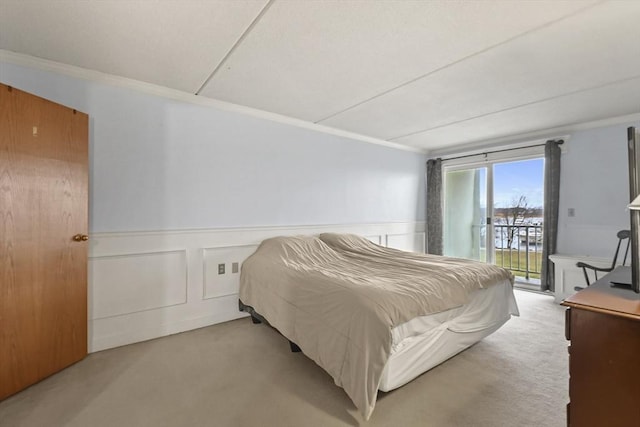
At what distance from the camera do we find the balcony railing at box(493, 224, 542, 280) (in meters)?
4.65

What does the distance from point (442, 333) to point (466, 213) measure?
364 centimetres

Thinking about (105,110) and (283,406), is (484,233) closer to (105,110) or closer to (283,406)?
(283,406)

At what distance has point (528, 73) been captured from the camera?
238 cm

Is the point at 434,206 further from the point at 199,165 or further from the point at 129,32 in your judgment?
the point at 129,32

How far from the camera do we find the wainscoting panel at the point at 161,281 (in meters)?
2.41

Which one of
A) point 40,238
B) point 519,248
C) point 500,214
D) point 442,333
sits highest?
point 500,214

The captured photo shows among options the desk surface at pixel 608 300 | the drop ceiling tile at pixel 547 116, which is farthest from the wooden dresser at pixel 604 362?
the drop ceiling tile at pixel 547 116

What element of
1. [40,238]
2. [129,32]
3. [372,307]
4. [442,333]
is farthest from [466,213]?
[40,238]

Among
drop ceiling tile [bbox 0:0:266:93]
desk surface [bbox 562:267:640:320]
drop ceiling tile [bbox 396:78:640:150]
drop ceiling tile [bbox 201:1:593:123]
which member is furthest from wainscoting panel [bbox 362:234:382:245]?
drop ceiling tile [bbox 0:0:266:93]

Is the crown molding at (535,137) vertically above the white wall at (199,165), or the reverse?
the crown molding at (535,137)

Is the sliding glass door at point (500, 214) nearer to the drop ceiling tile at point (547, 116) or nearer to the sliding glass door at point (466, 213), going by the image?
the sliding glass door at point (466, 213)

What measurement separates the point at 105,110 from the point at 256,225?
A: 5.69 feet

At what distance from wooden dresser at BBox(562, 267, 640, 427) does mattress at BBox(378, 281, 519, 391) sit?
2.59ft

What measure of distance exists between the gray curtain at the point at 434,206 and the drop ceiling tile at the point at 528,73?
164 centimetres
